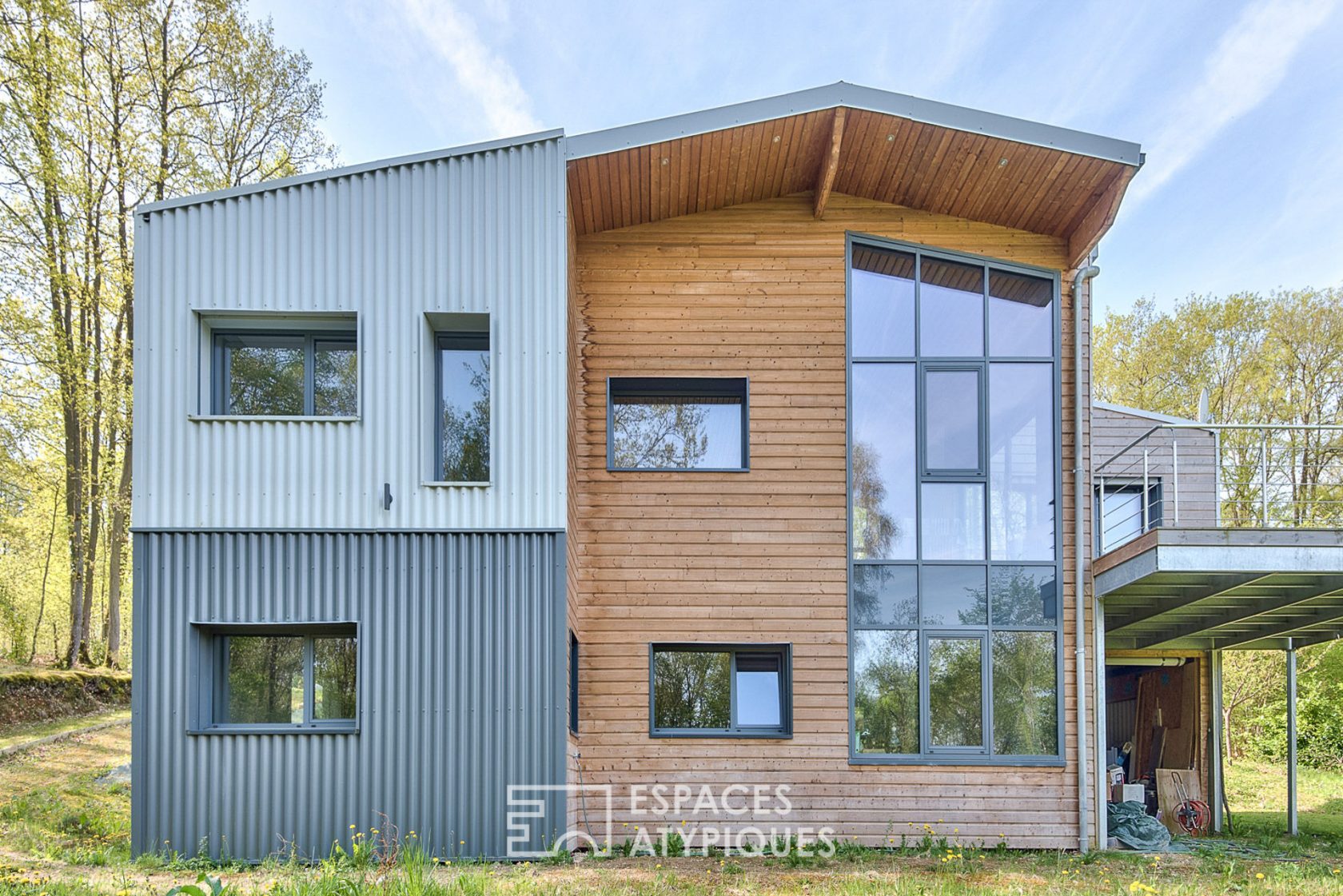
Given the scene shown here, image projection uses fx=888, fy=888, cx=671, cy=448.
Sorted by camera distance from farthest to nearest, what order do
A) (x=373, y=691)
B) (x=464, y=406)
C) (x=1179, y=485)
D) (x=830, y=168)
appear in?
1. (x=1179, y=485)
2. (x=830, y=168)
3. (x=464, y=406)
4. (x=373, y=691)

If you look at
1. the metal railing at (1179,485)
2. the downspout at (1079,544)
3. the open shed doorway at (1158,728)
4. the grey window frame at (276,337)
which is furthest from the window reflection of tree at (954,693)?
the grey window frame at (276,337)

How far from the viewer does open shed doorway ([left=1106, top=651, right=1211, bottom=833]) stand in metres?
12.1

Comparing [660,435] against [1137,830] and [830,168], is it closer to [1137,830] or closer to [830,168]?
[830,168]

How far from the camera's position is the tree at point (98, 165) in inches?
557

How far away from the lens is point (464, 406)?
26.2 feet

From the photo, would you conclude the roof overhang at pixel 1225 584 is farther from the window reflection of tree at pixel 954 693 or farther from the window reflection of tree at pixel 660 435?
the window reflection of tree at pixel 660 435

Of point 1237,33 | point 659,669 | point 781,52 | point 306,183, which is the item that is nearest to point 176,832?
point 659,669

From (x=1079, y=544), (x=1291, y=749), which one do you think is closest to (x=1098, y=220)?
(x=1079, y=544)

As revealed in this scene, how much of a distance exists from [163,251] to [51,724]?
9.35 meters

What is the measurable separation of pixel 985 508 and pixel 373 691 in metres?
6.16

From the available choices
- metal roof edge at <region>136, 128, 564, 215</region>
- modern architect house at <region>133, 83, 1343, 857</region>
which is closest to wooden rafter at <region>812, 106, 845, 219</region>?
modern architect house at <region>133, 83, 1343, 857</region>

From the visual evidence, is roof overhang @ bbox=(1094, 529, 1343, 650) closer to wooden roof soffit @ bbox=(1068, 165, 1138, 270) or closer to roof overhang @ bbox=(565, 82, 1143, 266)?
wooden roof soffit @ bbox=(1068, 165, 1138, 270)

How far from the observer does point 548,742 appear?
745 cm

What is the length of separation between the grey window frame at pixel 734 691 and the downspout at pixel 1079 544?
9.45ft
